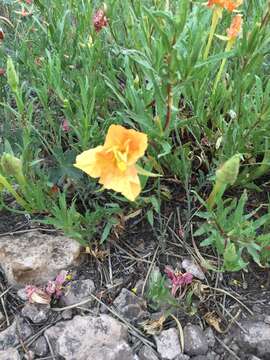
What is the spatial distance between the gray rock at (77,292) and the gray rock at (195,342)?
379mm

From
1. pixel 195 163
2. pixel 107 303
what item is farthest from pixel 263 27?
pixel 107 303

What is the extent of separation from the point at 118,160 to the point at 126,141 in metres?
0.06

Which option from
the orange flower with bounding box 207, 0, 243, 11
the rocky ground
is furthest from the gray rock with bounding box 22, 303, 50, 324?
the orange flower with bounding box 207, 0, 243, 11

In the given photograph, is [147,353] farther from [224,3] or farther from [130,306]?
[224,3]

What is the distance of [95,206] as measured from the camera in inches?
71.1

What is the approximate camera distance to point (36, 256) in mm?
1803

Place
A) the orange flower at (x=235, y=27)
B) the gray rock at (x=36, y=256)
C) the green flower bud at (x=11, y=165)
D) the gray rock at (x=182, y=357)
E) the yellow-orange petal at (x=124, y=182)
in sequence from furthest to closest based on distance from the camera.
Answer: the gray rock at (x=36, y=256) → the orange flower at (x=235, y=27) → the gray rock at (x=182, y=357) → the green flower bud at (x=11, y=165) → the yellow-orange petal at (x=124, y=182)

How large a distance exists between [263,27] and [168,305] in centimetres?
100

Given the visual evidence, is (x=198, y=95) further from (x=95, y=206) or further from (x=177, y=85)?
(x=95, y=206)

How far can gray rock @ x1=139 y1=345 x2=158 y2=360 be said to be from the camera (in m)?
1.56

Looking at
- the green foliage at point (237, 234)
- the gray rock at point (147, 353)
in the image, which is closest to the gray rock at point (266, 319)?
the green foliage at point (237, 234)

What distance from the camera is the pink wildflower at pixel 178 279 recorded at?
1.67 meters

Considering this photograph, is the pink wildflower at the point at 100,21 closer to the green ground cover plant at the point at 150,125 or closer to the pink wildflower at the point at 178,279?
the green ground cover plant at the point at 150,125

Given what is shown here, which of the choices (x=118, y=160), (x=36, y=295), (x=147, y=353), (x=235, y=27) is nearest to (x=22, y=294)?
(x=36, y=295)
